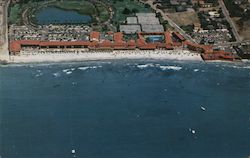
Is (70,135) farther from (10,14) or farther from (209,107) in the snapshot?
(10,14)

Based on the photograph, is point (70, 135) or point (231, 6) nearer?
point (70, 135)

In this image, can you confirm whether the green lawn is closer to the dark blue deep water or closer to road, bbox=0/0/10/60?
the dark blue deep water

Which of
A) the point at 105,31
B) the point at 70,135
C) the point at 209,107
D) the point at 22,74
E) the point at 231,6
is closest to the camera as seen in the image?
the point at 70,135

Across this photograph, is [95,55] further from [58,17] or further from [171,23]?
[171,23]

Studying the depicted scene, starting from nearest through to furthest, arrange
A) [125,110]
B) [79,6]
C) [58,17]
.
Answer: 1. [125,110]
2. [58,17]
3. [79,6]

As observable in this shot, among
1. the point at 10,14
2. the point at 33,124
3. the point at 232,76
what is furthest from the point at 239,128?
the point at 10,14

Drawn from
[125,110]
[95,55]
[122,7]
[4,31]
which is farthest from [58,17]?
[125,110]

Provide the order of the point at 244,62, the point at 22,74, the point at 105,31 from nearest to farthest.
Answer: the point at 22,74 → the point at 244,62 → the point at 105,31

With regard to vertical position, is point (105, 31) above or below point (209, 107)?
above
